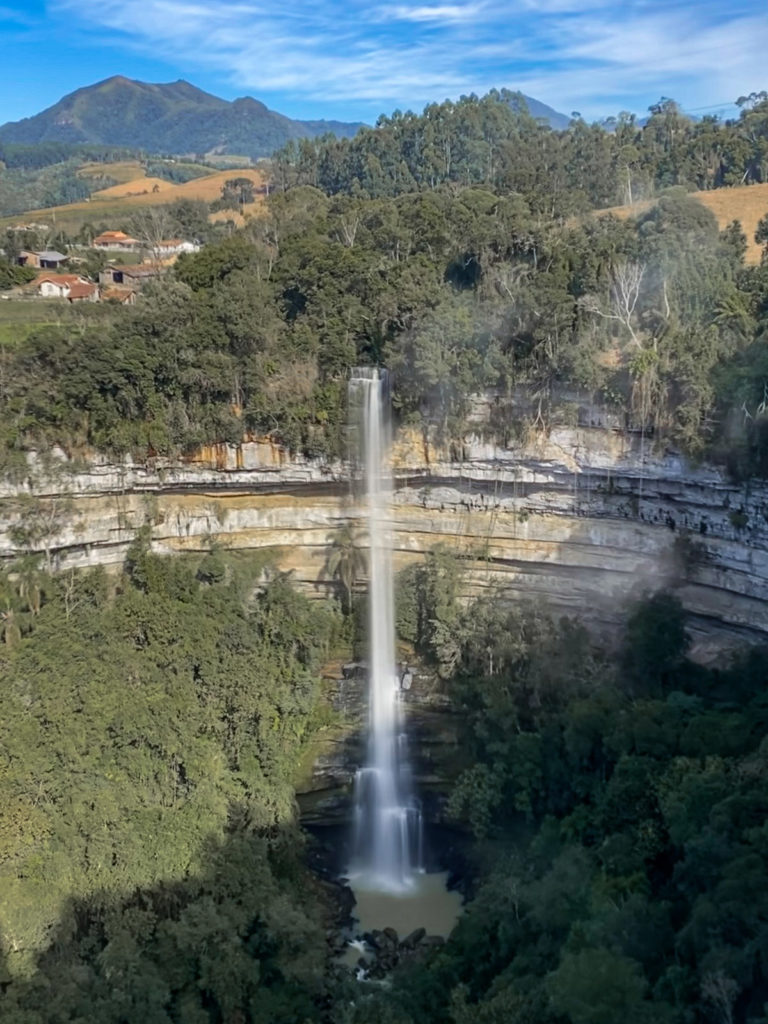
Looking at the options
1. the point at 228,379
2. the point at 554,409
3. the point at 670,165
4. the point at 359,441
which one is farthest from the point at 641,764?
the point at 670,165

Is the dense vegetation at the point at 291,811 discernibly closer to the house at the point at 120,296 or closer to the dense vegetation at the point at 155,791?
the dense vegetation at the point at 155,791

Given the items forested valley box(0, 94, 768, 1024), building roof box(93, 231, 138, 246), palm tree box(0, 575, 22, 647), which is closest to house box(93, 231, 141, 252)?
building roof box(93, 231, 138, 246)

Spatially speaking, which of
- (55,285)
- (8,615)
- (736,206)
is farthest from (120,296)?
(736,206)

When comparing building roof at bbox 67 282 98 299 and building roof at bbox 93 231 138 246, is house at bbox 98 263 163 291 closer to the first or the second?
building roof at bbox 67 282 98 299

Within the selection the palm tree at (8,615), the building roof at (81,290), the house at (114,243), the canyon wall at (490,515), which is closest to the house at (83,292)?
the building roof at (81,290)

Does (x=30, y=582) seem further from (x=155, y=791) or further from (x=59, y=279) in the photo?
(x=59, y=279)

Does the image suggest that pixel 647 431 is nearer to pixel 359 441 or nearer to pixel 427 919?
pixel 359 441
